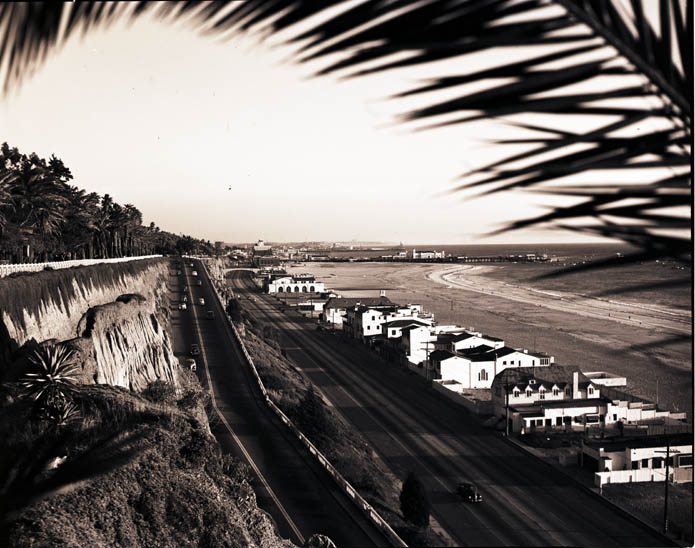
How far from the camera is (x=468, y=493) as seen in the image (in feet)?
77.0

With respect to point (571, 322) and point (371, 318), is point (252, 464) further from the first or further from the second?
point (571, 322)

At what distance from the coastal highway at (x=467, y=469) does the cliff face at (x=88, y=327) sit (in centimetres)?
1116

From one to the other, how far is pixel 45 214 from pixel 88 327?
11.9 metres

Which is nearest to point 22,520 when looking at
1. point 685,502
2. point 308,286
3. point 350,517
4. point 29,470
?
point 29,470

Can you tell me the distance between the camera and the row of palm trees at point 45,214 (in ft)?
93.7

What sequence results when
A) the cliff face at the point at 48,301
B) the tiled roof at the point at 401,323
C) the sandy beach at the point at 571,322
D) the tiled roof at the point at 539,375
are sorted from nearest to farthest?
the cliff face at the point at 48,301, the tiled roof at the point at 539,375, the sandy beach at the point at 571,322, the tiled roof at the point at 401,323

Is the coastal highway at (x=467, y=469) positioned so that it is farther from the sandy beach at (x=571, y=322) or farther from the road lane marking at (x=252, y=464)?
the road lane marking at (x=252, y=464)

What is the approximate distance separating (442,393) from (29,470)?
3099 centimetres

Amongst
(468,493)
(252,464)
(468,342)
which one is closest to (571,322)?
(468,342)

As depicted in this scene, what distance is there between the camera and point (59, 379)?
49.8ft

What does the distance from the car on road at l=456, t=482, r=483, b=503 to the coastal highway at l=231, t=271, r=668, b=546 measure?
230 mm

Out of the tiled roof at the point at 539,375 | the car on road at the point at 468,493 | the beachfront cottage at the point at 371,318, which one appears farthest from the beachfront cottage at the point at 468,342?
the car on road at the point at 468,493

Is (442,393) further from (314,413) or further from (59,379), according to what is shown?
(59,379)

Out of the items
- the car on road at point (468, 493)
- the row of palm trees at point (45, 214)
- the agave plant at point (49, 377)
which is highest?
the row of palm trees at point (45, 214)
